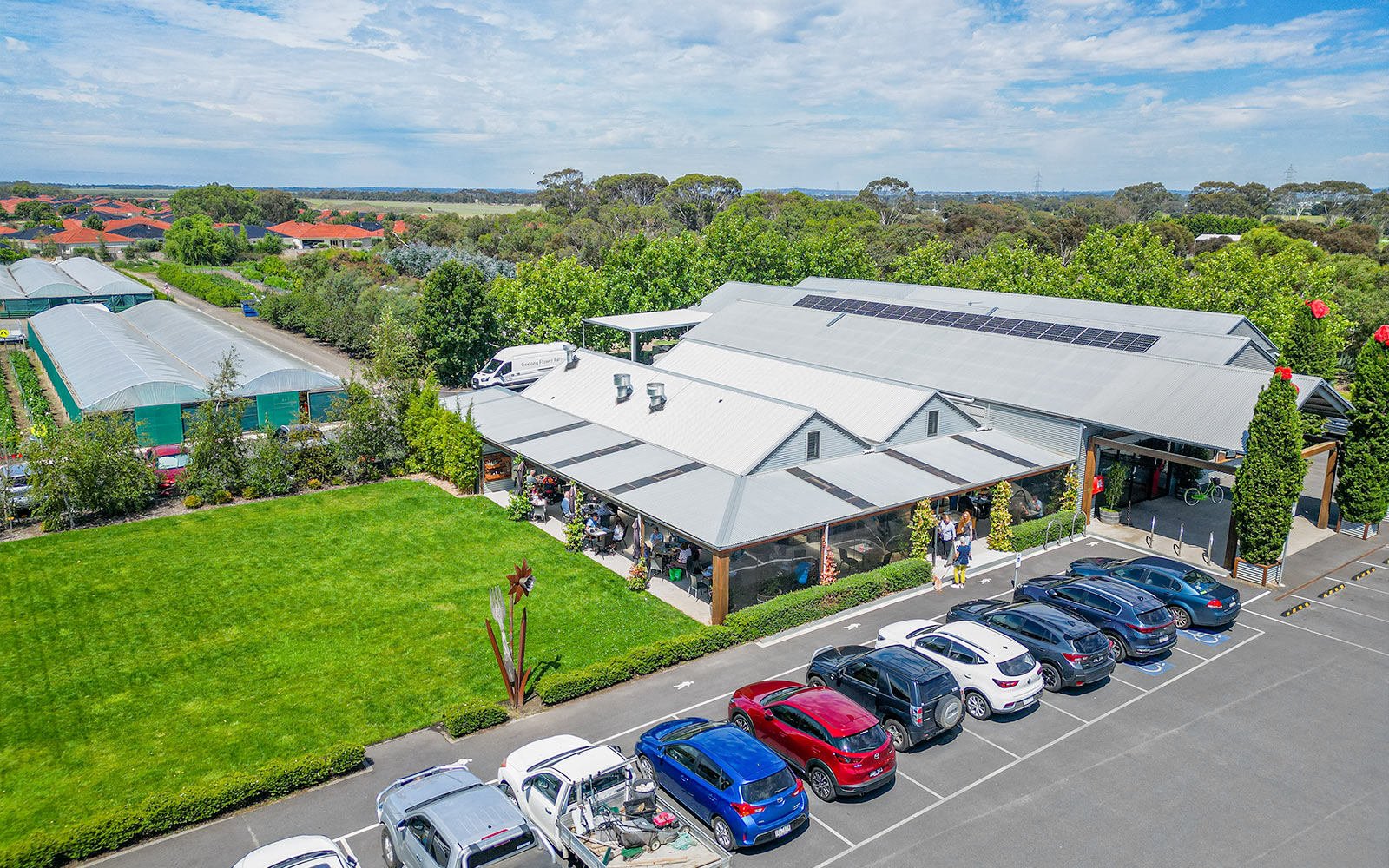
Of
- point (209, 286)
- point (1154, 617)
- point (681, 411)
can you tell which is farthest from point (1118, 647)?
point (209, 286)

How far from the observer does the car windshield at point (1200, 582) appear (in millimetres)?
21453

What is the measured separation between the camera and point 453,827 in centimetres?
1188

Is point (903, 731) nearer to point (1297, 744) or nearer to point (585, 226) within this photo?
point (1297, 744)

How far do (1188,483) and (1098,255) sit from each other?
94.2 ft

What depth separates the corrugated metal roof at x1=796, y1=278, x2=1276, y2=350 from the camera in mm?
39062

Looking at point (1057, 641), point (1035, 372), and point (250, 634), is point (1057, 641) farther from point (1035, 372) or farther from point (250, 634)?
point (250, 634)

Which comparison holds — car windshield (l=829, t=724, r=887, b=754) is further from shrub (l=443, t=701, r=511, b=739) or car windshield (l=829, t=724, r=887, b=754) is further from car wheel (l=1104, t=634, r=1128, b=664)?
car wheel (l=1104, t=634, r=1128, b=664)

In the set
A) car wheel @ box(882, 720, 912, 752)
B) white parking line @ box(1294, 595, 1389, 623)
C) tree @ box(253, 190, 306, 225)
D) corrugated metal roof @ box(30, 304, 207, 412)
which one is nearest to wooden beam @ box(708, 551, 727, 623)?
car wheel @ box(882, 720, 912, 752)

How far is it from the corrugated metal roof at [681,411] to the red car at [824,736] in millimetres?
9972

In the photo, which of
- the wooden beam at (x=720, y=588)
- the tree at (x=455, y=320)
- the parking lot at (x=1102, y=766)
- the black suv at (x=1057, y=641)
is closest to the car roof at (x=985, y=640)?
the black suv at (x=1057, y=641)

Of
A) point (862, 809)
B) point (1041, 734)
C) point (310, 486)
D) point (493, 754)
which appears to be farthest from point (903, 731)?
point (310, 486)

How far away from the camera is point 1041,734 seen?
17141 mm

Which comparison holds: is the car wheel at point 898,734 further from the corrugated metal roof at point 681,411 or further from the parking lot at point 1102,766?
the corrugated metal roof at point 681,411

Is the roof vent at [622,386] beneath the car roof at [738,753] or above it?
above
